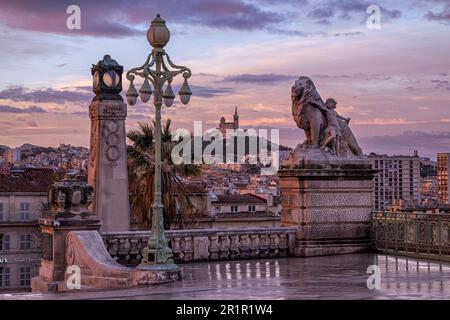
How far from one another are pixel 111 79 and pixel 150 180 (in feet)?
14.2

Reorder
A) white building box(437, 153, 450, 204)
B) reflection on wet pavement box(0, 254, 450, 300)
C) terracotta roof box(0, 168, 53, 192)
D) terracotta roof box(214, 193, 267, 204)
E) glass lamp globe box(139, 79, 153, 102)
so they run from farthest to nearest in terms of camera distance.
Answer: terracotta roof box(214, 193, 267, 204) → white building box(437, 153, 450, 204) → terracotta roof box(0, 168, 53, 192) → glass lamp globe box(139, 79, 153, 102) → reflection on wet pavement box(0, 254, 450, 300)

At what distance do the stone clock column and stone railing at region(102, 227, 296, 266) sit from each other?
233 inches

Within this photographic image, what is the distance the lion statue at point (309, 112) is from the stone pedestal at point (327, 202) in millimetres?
467

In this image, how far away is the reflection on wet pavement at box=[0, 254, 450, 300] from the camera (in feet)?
45.3

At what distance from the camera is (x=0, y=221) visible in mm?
71438

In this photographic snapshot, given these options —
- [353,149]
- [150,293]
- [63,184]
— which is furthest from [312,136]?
[150,293]

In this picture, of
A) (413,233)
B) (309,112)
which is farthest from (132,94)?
(413,233)

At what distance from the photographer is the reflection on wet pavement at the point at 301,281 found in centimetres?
1381

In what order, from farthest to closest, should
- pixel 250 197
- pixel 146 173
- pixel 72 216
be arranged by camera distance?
pixel 250 197 → pixel 146 173 → pixel 72 216

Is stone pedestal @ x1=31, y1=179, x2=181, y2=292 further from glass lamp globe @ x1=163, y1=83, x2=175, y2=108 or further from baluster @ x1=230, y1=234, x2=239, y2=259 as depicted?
baluster @ x1=230, y1=234, x2=239, y2=259

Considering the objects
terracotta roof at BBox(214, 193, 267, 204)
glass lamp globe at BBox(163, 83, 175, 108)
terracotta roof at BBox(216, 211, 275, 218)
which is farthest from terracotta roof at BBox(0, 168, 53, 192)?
glass lamp globe at BBox(163, 83, 175, 108)

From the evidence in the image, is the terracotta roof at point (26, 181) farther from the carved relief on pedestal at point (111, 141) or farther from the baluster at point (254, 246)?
the baluster at point (254, 246)
